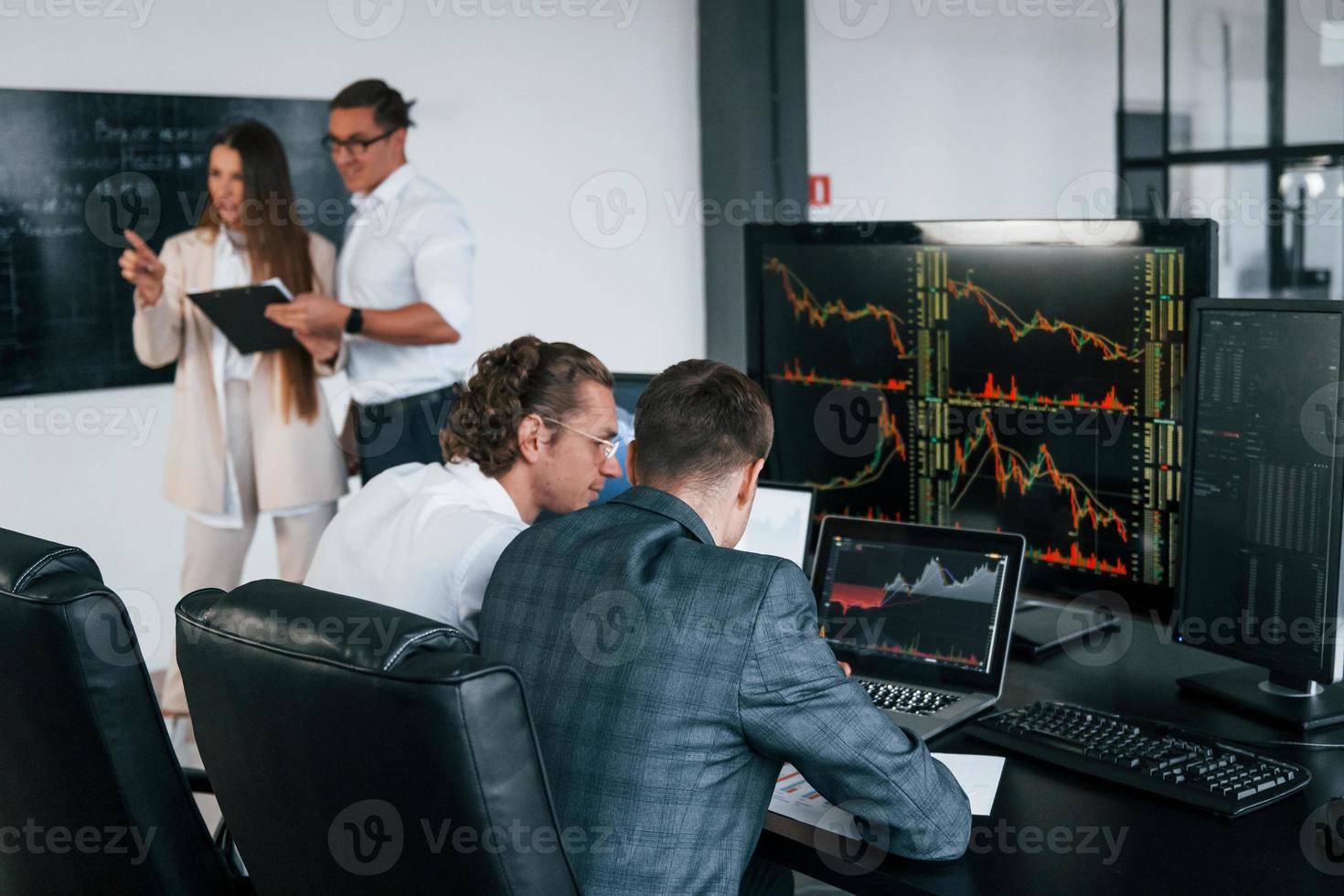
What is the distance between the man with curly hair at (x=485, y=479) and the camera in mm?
1833

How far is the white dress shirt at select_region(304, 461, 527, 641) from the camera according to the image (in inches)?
70.8

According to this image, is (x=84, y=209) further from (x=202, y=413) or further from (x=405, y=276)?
(x=405, y=276)

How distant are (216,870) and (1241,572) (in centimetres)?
132

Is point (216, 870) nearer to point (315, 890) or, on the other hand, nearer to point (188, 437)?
point (315, 890)

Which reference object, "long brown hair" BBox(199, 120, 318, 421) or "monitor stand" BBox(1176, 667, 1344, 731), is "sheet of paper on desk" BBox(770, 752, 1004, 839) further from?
"long brown hair" BBox(199, 120, 318, 421)

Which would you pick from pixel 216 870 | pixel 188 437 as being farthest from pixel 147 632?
pixel 216 870

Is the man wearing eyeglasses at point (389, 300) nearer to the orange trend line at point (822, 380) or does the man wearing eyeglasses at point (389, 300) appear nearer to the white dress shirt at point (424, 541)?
the orange trend line at point (822, 380)

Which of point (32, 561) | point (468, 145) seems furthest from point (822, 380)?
point (468, 145)

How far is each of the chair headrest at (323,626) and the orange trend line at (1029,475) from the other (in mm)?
1110

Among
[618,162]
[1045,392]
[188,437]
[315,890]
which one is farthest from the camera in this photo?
[618,162]

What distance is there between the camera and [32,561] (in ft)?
4.57

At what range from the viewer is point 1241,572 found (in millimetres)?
1767

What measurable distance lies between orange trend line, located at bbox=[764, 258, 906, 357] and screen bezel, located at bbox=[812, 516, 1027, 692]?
0.32 m

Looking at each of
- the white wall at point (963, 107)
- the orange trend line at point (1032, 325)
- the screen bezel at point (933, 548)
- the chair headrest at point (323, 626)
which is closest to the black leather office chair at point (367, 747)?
the chair headrest at point (323, 626)
